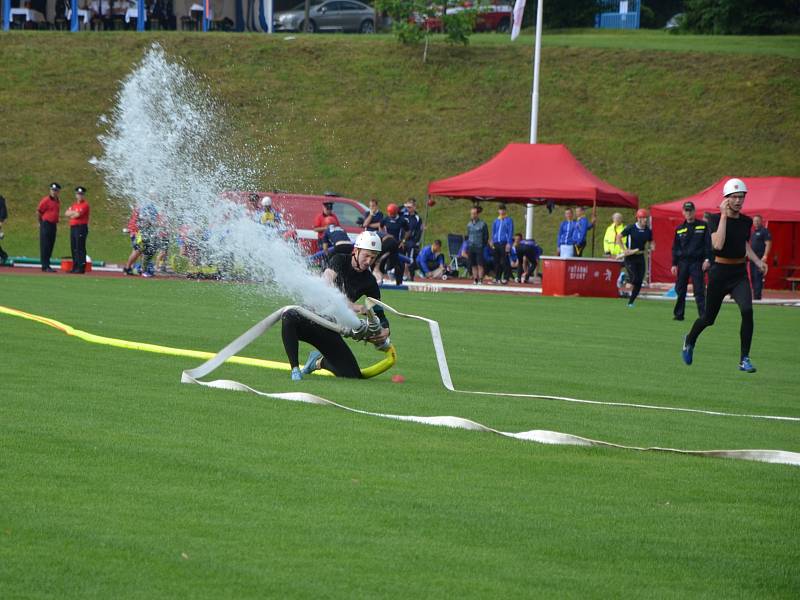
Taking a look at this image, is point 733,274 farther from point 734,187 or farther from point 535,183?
point 535,183

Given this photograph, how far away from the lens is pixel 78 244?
3300 cm

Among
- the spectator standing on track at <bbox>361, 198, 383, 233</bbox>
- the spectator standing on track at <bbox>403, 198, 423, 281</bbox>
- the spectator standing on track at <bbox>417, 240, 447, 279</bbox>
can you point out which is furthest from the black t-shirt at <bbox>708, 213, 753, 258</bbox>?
the spectator standing on track at <bbox>417, 240, 447, 279</bbox>

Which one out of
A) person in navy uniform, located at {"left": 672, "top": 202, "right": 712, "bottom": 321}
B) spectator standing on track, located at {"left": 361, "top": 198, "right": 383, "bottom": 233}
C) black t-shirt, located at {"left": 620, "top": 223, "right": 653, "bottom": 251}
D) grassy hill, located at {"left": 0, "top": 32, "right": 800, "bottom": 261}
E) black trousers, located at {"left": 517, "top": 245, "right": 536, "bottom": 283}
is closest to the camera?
person in navy uniform, located at {"left": 672, "top": 202, "right": 712, "bottom": 321}

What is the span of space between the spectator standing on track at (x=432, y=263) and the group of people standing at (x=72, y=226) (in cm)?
1031

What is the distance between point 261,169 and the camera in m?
53.1

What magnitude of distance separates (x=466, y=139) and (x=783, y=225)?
634 inches

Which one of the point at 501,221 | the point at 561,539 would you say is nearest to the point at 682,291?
the point at 501,221

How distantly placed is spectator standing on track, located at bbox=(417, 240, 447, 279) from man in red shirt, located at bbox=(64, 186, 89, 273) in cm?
1032

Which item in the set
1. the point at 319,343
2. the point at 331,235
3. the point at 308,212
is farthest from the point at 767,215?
the point at 319,343

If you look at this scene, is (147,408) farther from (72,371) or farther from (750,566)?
(750,566)

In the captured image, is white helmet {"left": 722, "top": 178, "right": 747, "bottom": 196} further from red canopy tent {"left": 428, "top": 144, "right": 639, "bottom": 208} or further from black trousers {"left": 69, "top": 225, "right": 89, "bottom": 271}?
black trousers {"left": 69, "top": 225, "right": 89, "bottom": 271}

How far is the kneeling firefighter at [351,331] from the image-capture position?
41.7ft

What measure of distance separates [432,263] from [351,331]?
26.9 m

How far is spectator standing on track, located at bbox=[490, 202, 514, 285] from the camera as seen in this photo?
3834 cm
